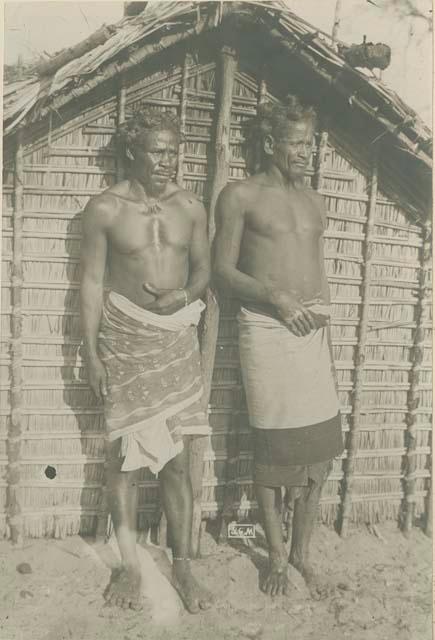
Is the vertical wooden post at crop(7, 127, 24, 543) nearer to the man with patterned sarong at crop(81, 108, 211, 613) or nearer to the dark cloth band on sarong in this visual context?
the man with patterned sarong at crop(81, 108, 211, 613)

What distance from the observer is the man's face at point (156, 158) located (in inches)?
108

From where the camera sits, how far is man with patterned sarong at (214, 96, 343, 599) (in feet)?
9.43

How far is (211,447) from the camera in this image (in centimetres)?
327

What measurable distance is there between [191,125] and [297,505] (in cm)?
194

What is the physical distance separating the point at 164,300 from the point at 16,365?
0.84 m

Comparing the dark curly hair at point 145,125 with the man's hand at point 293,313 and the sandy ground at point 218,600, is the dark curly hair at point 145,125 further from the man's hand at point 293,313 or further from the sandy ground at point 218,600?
the sandy ground at point 218,600

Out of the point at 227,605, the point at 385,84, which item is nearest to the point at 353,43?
the point at 385,84

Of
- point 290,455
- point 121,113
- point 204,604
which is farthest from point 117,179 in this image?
point 204,604

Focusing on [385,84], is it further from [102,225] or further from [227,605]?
[227,605]

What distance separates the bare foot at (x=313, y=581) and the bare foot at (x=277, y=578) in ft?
0.39

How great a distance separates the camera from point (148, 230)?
2771mm

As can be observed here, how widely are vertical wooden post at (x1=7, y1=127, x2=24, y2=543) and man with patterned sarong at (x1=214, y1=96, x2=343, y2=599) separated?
3.12 ft

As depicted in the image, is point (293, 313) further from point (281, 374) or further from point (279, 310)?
point (281, 374)

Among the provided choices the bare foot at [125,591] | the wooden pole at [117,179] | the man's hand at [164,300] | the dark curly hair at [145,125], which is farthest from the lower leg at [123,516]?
the dark curly hair at [145,125]
